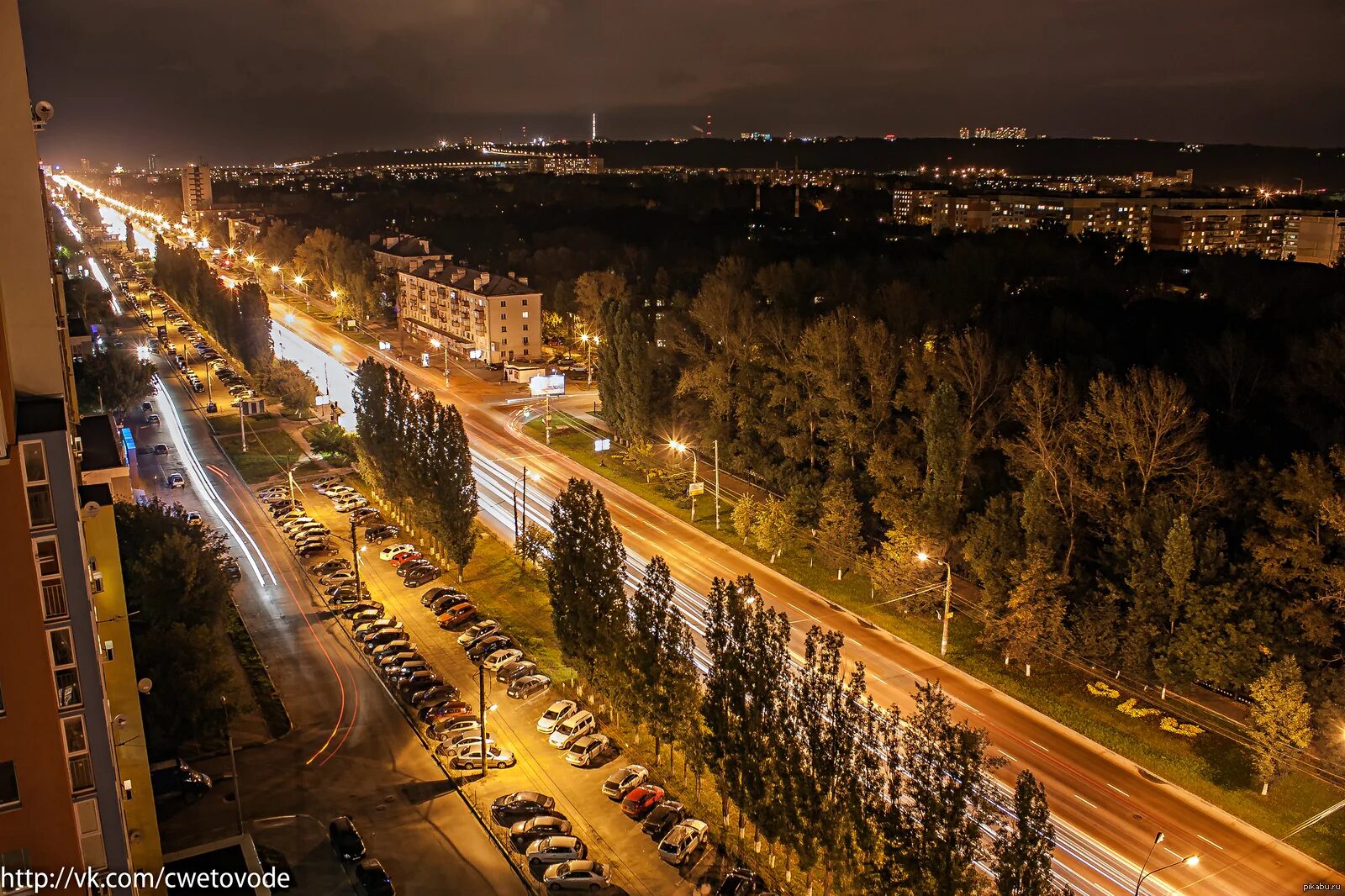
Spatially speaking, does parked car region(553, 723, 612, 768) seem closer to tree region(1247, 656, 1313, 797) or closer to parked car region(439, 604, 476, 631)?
parked car region(439, 604, 476, 631)

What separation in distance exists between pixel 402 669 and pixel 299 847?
7085 millimetres

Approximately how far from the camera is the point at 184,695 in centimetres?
2198

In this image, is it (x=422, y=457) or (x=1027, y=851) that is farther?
(x=422, y=457)

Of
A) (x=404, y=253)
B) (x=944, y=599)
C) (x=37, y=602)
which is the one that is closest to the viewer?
(x=37, y=602)

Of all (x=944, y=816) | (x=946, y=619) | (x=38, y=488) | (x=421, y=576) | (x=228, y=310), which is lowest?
(x=421, y=576)

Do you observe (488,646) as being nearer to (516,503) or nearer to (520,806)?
(520,806)

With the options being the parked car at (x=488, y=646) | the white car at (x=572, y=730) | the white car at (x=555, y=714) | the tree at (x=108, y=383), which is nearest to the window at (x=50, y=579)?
the white car at (x=572, y=730)

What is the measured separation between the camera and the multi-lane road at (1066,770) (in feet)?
63.9

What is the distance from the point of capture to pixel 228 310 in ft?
219

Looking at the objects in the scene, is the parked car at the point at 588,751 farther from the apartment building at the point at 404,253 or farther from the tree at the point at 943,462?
the apartment building at the point at 404,253

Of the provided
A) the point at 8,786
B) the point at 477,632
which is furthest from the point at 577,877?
the point at 477,632

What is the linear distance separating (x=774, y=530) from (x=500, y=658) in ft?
36.5

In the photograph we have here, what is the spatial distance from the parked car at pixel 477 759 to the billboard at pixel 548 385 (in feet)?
109

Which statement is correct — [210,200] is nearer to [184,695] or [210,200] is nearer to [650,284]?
[650,284]
